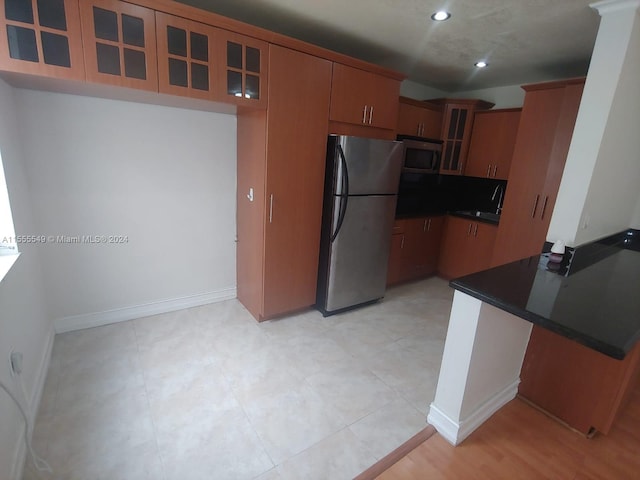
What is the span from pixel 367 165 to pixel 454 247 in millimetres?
1864

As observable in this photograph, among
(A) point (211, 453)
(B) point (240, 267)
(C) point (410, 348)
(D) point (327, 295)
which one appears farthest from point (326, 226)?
(A) point (211, 453)

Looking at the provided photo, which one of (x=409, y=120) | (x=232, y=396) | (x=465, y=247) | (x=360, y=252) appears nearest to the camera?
(x=232, y=396)

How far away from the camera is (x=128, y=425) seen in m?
1.65

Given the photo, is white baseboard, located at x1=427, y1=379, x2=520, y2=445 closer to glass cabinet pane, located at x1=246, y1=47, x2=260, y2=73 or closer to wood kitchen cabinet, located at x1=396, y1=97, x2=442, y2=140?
glass cabinet pane, located at x1=246, y1=47, x2=260, y2=73

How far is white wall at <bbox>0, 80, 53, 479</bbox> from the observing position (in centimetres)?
132

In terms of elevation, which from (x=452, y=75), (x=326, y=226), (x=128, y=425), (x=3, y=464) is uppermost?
(x=452, y=75)

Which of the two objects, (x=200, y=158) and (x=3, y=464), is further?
(x=200, y=158)

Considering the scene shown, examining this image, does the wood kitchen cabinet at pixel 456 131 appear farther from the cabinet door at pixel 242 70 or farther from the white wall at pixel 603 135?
the cabinet door at pixel 242 70

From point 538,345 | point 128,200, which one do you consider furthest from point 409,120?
point 128,200

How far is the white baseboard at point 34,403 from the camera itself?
1332mm

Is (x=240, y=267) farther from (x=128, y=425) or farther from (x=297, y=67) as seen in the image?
(x=297, y=67)

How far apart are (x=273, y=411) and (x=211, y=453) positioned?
1.25ft

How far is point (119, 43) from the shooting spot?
173cm

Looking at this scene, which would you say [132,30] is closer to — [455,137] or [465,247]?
[455,137]
